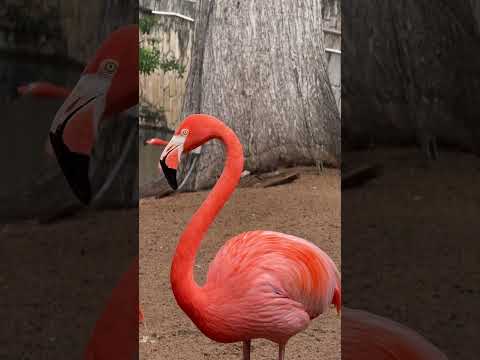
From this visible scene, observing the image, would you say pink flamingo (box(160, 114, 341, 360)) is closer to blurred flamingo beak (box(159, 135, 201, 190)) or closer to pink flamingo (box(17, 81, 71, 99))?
blurred flamingo beak (box(159, 135, 201, 190))

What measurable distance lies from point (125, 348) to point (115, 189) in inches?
23.3

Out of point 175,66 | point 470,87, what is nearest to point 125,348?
point 470,87

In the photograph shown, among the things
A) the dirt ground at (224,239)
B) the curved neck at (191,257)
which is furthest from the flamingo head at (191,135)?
the dirt ground at (224,239)

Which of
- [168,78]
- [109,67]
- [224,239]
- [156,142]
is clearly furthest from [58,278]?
[168,78]

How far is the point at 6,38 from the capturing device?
1419mm

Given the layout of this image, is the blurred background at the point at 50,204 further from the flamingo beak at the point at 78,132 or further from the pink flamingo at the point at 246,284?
the pink flamingo at the point at 246,284

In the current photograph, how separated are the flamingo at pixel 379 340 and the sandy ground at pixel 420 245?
0.13 ft

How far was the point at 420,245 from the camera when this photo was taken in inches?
65.6

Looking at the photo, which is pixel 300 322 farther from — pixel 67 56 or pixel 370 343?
pixel 67 56

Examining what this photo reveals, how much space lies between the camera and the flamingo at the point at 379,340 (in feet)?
5.73

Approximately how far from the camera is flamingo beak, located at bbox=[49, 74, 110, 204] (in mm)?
1560

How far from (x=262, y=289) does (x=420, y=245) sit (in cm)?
107

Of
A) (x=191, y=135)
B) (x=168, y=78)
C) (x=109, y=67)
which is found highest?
(x=109, y=67)

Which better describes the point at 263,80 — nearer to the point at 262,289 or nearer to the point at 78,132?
the point at 262,289
